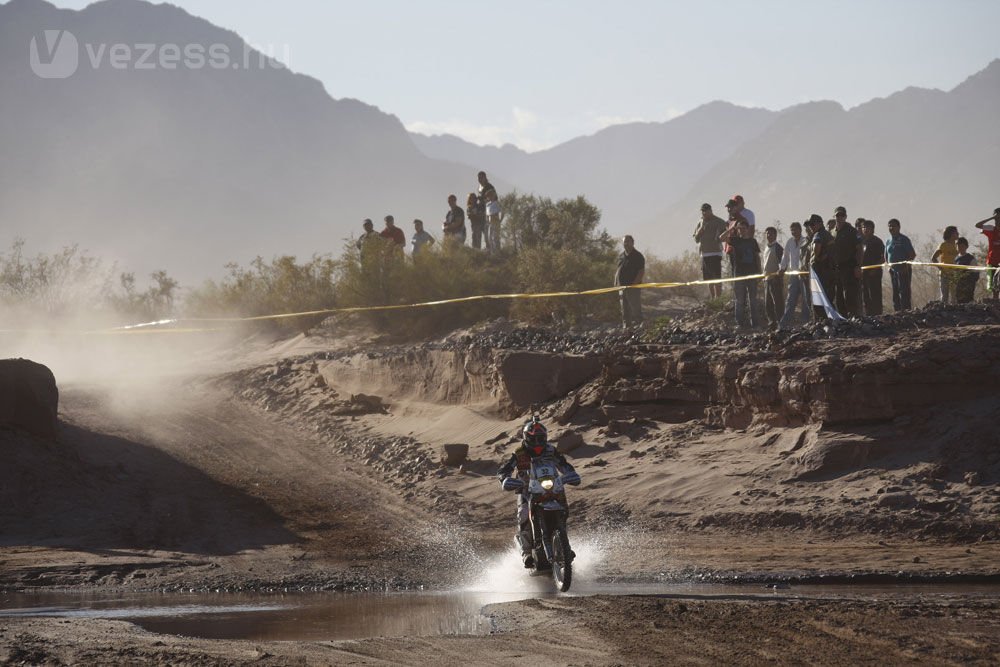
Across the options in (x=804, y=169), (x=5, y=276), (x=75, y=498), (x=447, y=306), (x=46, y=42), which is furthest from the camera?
(x=46, y=42)

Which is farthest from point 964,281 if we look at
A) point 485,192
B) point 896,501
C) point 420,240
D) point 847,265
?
point 420,240

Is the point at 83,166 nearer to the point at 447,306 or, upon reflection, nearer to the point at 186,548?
the point at 447,306

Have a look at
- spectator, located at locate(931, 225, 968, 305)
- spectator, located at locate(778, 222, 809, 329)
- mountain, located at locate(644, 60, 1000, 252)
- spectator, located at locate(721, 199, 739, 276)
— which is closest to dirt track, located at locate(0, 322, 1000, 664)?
spectator, located at locate(778, 222, 809, 329)

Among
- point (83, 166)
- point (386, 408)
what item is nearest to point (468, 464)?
point (386, 408)

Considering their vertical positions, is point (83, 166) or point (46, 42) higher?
point (46, 42)

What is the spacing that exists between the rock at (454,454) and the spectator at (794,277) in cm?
555

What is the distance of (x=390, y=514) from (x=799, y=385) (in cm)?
589

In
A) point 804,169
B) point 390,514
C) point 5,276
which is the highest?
point 804,169

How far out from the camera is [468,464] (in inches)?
→ 790

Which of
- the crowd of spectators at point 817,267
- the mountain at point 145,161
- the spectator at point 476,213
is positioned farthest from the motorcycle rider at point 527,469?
the mountain at point 145,161

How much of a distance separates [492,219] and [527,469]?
19.0 metres

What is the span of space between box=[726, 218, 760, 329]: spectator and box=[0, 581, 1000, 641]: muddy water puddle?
1017cm

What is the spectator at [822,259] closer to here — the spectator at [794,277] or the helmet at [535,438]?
the spectator at [794,277]

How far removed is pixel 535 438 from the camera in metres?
13.4
